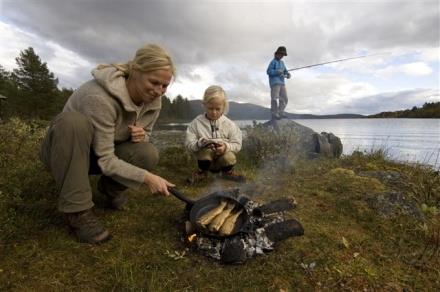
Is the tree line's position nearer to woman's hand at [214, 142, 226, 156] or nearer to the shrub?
the shrub

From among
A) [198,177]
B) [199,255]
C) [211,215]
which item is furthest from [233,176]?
[199,255]

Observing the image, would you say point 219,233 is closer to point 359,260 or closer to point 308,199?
point 359,260

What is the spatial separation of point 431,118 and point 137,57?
226ft

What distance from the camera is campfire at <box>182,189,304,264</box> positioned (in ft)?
8.23

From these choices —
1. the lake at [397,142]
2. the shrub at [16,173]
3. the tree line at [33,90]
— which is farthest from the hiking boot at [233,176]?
the tree line at [33,90]

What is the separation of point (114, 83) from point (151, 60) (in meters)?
0.39

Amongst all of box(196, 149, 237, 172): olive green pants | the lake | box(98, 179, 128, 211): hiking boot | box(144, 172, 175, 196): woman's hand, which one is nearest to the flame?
box(144, 172, 175, 196): woman's hand

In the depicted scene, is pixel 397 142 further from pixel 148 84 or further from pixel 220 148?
pixel 148 84

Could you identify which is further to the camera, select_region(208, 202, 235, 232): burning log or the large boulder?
the large boulder

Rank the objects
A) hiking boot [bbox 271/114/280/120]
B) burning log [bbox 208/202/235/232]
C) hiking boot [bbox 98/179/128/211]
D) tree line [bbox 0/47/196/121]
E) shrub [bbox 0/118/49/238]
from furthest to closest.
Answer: tree line [bbox 0/47/196/121], hiking boot [bbox 271/114/280/120], hiking boot [bbox 98/179/128/211], shrub [bbox 0/118/49/238], burning log [bbox 208/202/235/232]

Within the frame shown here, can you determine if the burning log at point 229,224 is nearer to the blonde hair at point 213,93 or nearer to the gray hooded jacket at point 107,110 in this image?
the gray hooded jacket at point 107,110

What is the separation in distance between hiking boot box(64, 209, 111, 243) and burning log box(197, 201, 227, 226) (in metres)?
0.92

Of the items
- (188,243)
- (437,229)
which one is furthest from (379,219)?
(188,243)

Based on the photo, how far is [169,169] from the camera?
17.7 feet
